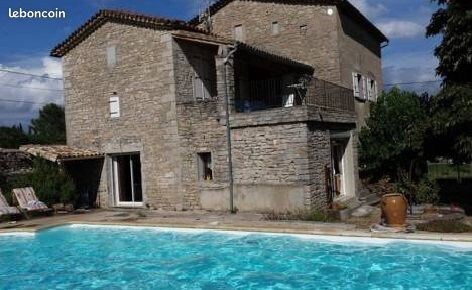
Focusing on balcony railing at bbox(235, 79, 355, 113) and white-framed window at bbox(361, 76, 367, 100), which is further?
white-framed window at bbox(361, 76, 367, 100)

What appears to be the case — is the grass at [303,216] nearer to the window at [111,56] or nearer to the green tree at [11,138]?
the window at [111,56]

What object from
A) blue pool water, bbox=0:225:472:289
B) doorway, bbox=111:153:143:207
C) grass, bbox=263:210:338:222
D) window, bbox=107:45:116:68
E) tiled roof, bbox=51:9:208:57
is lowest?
blue pool water, bbox=0:225:472:289

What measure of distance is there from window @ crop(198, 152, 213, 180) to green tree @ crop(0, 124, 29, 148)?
115 feet

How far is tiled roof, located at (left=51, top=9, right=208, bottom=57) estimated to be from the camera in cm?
1744

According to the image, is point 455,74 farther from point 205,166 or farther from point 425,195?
point 205,166

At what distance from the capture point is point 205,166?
17172 millimetres

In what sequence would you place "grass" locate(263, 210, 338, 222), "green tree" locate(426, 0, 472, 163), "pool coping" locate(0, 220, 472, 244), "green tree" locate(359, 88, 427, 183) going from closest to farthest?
"pool coping" locate(0, 220, 472, 244) → "green tree" locate(426, 0, 472, 163) → "grass" locate(263, 210, 338, 222) → "green tree" locate(359, 88, 427, 183)

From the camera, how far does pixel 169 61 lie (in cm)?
1734

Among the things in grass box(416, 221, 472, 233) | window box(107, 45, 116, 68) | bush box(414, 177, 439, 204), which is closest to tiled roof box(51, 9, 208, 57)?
window box(107, 45, 116, 68)

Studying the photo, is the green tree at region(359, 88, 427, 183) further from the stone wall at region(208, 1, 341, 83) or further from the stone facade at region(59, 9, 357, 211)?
the stone wall at region(208, 1, 341, 83)

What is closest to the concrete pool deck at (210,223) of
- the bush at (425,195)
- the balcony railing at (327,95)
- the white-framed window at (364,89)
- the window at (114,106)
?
the window at (114,106)

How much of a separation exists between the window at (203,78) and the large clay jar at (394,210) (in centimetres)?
855

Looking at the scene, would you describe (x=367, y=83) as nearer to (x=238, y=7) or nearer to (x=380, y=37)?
(x=380, y=37)

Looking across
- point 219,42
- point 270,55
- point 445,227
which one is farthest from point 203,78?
point 445,227
